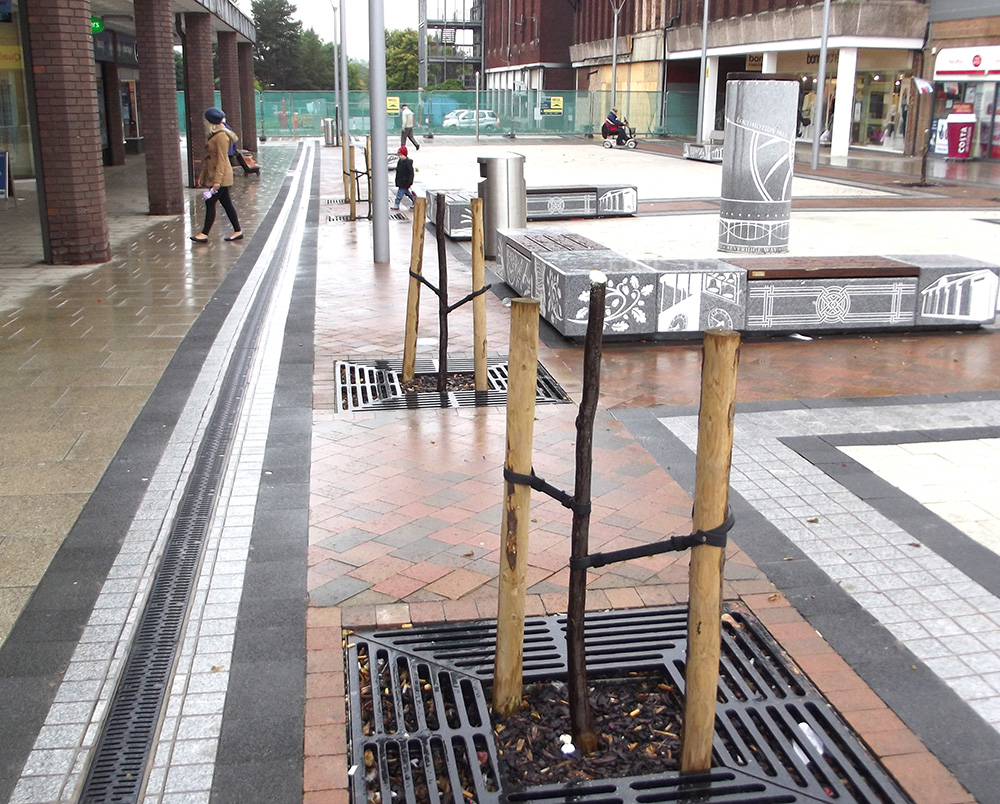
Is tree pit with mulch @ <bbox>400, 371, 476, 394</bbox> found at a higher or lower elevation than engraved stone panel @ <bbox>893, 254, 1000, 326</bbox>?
lower

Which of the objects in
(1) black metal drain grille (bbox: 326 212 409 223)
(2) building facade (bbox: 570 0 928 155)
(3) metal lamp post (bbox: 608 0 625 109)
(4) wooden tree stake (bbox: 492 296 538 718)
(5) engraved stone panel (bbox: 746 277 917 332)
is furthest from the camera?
(3) metal lamp post (bbox: 608 0 625 109)

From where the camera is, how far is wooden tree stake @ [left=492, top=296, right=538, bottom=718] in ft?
10.1

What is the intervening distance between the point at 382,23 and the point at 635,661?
10080mm

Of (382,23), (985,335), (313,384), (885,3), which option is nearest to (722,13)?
(885,3)

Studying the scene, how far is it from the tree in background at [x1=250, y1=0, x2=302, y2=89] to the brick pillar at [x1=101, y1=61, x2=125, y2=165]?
6249 centimetres

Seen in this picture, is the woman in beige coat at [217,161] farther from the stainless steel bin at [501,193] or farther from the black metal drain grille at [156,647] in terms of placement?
the black metal drain grille at [156,647]

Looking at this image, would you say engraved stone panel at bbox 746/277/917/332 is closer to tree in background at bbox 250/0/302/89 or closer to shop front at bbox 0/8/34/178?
shop front at bbox 0/8/34/178

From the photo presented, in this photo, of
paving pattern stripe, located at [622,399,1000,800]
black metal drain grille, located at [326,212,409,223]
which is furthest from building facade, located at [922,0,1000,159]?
paving pattern stripe, located at [622,399,1000,800]

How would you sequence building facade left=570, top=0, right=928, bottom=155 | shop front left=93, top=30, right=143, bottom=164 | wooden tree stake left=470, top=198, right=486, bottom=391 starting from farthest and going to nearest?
building facade left=570, top=0, right=928, bottom=155 → shop front left=93, top=30, right=143, bottom=164 → wooden tree stake left=470, top=198, right=486, bottom=391

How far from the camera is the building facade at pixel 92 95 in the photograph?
11.3 meters

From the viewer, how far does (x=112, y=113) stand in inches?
1075

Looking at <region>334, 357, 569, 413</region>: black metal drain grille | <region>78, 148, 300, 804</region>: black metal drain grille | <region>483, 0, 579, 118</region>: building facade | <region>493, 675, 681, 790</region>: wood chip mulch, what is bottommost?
<region>493, 675, 681, 790</region>: wood chip mulch

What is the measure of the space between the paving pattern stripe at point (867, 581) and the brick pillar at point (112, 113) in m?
24.7

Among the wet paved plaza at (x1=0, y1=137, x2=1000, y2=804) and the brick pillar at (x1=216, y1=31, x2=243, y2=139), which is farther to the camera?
the brick pillar at (x1=216, y1=31, x2=243, y2=139)
